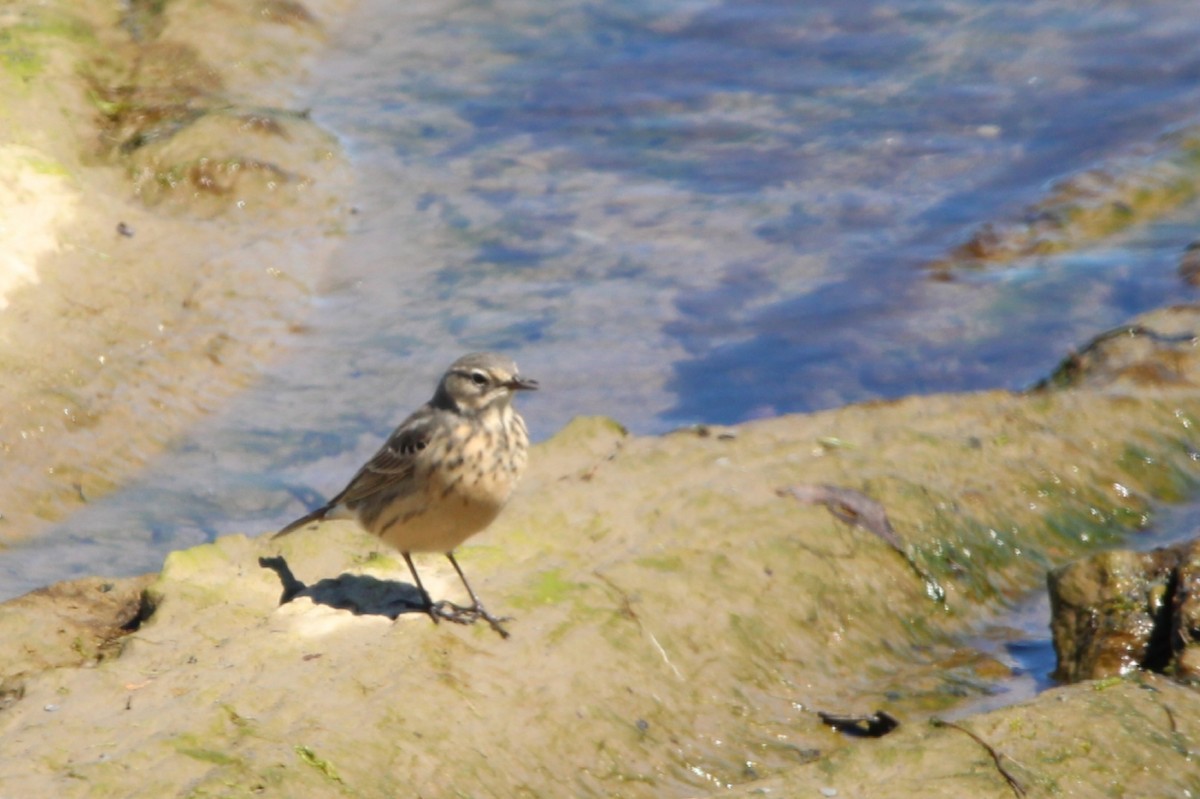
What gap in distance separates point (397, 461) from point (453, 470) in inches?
16.1

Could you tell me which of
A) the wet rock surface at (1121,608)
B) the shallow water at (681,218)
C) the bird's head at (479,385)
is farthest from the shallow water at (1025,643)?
the shallow water at (681,218)

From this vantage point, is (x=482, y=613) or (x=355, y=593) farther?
(x=355, y=593)

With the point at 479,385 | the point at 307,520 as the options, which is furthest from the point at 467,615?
the point at 307,520

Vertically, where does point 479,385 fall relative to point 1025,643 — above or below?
above

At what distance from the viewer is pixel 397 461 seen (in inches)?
248

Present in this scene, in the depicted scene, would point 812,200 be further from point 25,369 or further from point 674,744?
point 674,744

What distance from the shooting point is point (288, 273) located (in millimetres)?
10242

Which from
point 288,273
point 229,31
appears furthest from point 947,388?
point 229,31

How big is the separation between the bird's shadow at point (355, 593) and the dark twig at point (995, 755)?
206 centimetres

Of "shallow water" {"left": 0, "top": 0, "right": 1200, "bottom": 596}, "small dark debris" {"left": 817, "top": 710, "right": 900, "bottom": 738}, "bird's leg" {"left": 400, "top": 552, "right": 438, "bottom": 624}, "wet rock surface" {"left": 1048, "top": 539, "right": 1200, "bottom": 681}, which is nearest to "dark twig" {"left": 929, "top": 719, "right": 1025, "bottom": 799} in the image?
"small dark debris" {"left": 817, "top": 710, "right": 900, "bottom": 738}

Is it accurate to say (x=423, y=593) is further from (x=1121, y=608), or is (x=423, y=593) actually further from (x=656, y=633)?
(x=1121, y=608)

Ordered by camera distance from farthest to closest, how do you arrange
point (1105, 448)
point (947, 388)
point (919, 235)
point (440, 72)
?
point (440, 72) → point (919, 235) → point (947, 388) → point (1105, 448)

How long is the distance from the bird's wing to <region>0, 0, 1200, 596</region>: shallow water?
1793 mm

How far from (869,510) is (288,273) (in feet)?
15.8
